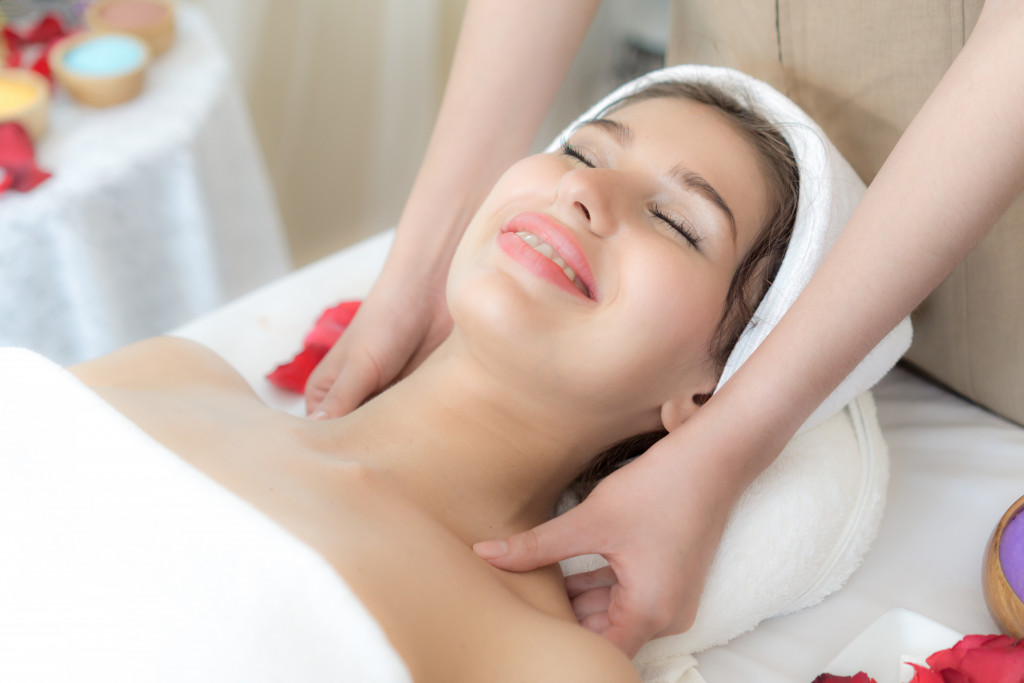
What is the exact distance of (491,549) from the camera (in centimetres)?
95

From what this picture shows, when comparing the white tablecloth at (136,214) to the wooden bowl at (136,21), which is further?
the wooden bowl at (136,21)

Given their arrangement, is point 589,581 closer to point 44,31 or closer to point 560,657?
point 560,657

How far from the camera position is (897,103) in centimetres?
121

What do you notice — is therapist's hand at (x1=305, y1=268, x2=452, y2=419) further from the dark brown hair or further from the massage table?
the dark brown hair

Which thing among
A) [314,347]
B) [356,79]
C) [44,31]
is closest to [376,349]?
[314,347]

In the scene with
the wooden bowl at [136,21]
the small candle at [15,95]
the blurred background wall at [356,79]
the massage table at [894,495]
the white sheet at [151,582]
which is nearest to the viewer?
the white sheet at [151,582]

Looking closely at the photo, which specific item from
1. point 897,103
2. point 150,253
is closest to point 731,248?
point 897,103

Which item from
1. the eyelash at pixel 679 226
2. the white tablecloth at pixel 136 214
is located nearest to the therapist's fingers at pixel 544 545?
the eyelash at pixel 679 226

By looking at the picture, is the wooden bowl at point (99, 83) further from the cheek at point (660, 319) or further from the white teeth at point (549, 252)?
the cheek at point (660, 319)

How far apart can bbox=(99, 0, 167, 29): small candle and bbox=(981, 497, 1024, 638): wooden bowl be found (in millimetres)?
1741

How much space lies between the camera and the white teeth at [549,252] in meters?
0.97

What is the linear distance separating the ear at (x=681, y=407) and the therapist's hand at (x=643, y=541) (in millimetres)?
116

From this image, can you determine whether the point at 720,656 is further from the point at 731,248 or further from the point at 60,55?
the point at 60,55

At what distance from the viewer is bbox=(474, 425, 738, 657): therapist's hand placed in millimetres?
909
